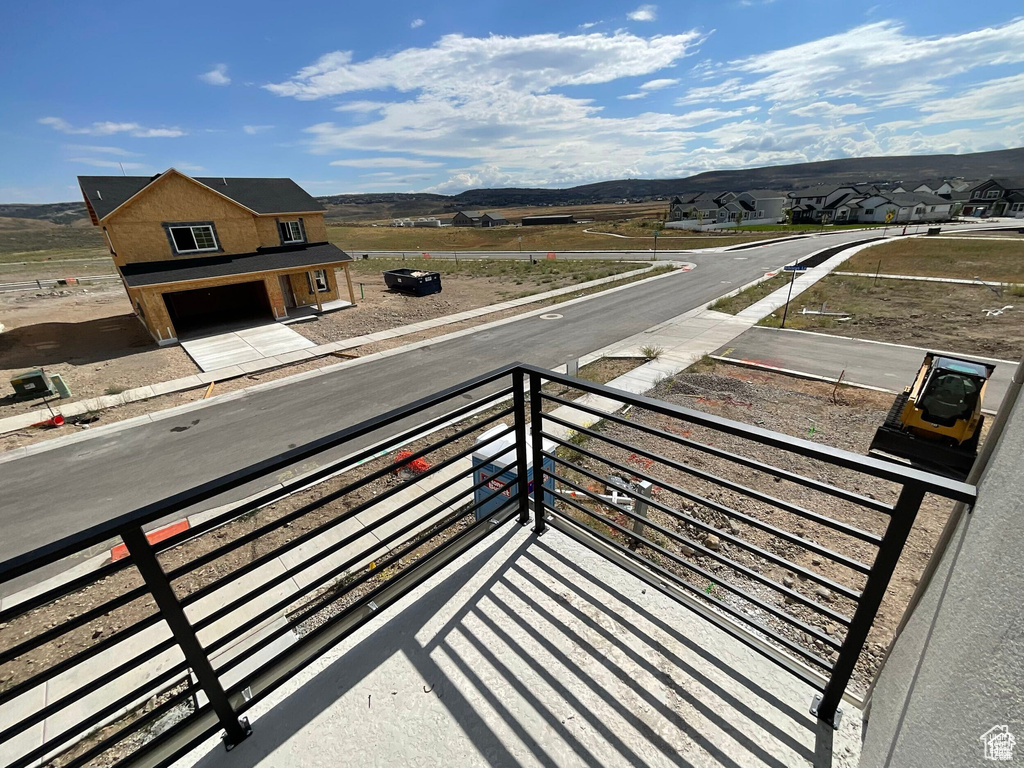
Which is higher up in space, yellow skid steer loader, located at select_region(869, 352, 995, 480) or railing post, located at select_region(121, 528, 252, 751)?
railing post, located at select_region(121, 528, 252, 751)

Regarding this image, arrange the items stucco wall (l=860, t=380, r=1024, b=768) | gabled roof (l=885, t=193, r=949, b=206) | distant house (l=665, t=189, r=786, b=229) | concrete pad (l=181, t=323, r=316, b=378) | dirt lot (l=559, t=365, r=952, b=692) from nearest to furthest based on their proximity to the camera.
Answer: stucco wall (l=860, t=380, r=1024, b=768), dirt lot (l=559, t=365, r=952, b=692), concrete pad (l=181, t=323, r=316, b=378), gabled roof (l=885, t=193, r=949, b=206), distant house (l=665, t=189, r=786, b=229)

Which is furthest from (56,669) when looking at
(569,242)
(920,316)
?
(569,242)

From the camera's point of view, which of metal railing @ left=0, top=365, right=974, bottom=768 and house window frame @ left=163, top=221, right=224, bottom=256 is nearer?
metal railing @ left=0, top=365, right=974, bottom=768

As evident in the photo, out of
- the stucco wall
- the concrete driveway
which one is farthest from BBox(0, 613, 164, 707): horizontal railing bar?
the concrete driveway

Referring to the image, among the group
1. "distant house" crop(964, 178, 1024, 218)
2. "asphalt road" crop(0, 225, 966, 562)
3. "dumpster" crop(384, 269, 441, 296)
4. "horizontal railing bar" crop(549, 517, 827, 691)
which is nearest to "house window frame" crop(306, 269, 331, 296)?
"dumpster" crop(384, 269, 441, 296)

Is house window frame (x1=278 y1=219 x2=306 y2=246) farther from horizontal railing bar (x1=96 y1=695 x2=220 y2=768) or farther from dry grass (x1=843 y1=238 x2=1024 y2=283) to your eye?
dry grass (x1=843 y1=238 x2=1024 y2=283)

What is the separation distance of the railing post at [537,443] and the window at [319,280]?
2400cm

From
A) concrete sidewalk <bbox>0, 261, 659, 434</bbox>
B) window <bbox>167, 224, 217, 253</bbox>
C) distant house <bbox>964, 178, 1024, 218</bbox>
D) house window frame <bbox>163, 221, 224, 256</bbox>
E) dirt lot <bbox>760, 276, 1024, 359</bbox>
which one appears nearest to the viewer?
concrete sidewalk <bbox>0, 261, 659, 434</bbox>

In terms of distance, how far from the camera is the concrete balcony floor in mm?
2500

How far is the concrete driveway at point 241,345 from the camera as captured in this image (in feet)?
55.9

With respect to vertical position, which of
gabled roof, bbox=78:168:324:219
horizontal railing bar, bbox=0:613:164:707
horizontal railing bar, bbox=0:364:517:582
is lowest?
horizontal railing bar, bbox=0:613:164:707

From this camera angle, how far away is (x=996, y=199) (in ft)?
246

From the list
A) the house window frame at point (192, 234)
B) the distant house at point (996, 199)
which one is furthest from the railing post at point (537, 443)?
the distant house at point (996, 199)

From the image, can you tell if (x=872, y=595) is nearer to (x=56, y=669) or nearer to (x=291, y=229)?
(x=56, y=669)
